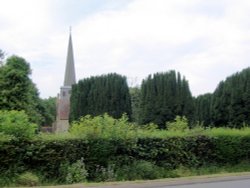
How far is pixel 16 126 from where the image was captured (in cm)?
1670

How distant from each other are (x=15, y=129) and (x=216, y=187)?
7344 millimetres

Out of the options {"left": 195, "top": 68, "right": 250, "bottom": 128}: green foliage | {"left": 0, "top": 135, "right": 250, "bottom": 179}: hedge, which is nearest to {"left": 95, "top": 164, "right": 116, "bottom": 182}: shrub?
{"left": 0, "top": 135, "right": 250, "bottom": 179}: hedge

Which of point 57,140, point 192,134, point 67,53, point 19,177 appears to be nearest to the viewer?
point 19,177

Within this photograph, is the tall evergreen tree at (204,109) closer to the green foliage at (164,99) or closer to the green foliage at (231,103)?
the green foliage at (231,103)

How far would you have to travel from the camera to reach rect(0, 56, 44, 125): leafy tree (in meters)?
49.1

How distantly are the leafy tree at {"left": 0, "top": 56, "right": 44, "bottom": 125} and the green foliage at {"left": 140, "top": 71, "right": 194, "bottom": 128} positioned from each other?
642 inches

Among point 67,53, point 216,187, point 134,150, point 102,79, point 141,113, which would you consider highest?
point 67,53

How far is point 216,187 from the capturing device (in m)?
14.3

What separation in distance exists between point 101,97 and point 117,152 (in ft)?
76.4

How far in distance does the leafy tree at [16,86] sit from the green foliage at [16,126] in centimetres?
3223

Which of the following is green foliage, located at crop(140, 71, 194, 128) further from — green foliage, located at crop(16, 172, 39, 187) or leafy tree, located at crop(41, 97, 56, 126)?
leafy tree, located at crop(41, 97, 56, 126)

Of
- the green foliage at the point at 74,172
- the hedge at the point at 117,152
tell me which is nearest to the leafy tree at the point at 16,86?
the hedge at the point at 117,152

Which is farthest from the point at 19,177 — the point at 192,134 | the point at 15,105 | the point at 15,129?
the point at 15,105

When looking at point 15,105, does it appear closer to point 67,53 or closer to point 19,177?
point 67,53
